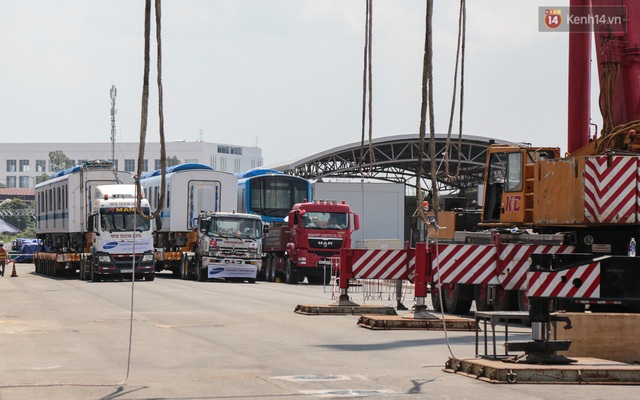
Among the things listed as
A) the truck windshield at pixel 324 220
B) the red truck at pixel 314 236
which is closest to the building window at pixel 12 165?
the red truck at pixel 314 236

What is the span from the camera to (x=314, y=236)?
42.0 metres

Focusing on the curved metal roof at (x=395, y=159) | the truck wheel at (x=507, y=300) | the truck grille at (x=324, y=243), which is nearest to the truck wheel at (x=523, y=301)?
the truck wheel at (x=507, y=300)

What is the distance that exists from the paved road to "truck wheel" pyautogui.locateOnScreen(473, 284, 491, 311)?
2.35 metres

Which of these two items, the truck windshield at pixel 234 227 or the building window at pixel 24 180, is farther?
the building window at pixel 24 180

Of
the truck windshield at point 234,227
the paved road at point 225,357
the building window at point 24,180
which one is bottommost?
the paved road at point 225,357

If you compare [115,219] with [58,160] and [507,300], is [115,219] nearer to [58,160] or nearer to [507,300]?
[507,300]

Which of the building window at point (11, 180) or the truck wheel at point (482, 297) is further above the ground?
the building window at point (11, 180)

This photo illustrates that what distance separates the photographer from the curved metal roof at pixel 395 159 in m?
62.2

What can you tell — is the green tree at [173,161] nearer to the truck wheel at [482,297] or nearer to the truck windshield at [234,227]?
the truck windshield at [234,227]

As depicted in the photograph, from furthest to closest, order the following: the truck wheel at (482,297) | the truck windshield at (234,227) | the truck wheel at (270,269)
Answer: the truck wheel at (270,269) < the truck windshield at (234,227) < the truck wheel at (482,297)

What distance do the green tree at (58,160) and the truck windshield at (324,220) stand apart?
144751mm

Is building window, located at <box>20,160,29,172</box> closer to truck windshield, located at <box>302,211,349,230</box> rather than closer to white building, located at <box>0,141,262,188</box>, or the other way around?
white building, located at <box>0,141,262,188</box>

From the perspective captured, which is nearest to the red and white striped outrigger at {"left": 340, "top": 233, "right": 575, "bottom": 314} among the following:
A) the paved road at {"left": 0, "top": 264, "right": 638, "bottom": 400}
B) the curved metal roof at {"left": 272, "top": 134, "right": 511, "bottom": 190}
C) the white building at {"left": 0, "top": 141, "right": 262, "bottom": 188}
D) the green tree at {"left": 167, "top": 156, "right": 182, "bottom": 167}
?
the paved road at {"left": 0, "top": 264, "right": 638, "bottom": 400}

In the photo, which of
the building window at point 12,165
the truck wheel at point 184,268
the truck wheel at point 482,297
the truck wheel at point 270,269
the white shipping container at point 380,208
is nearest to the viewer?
the truck wheel at point 482,297
